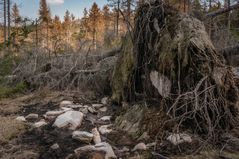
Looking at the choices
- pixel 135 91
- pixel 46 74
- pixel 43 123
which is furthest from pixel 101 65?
pixel 43 123

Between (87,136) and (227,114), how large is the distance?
1.74 m

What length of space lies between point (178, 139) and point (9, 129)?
7.22 feet

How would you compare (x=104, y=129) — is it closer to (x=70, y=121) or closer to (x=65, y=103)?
(x=70, y=121)

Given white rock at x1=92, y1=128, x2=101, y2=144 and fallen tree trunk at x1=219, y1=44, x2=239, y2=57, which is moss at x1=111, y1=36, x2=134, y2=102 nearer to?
white rock at x1=92, y1=128, x2=101, y2=144

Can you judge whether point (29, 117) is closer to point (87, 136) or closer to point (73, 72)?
point (87, 136)

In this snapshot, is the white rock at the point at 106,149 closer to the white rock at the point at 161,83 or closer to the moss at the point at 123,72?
the white rock at the point at 161,83

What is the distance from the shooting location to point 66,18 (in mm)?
36938

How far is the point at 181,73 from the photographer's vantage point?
3.54m

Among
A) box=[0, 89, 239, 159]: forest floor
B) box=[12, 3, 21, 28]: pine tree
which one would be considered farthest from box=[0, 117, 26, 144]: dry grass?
box=[12, 3, 21, 28]: pine tree

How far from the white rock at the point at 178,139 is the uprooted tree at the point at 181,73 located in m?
0.12

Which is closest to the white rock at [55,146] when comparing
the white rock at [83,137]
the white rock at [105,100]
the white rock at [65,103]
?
the white rock at [83,137]

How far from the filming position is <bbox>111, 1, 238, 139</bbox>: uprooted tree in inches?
128

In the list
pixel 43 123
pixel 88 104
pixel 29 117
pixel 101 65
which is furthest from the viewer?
pixel 101 65

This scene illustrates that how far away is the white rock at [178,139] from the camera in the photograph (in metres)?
3.03
